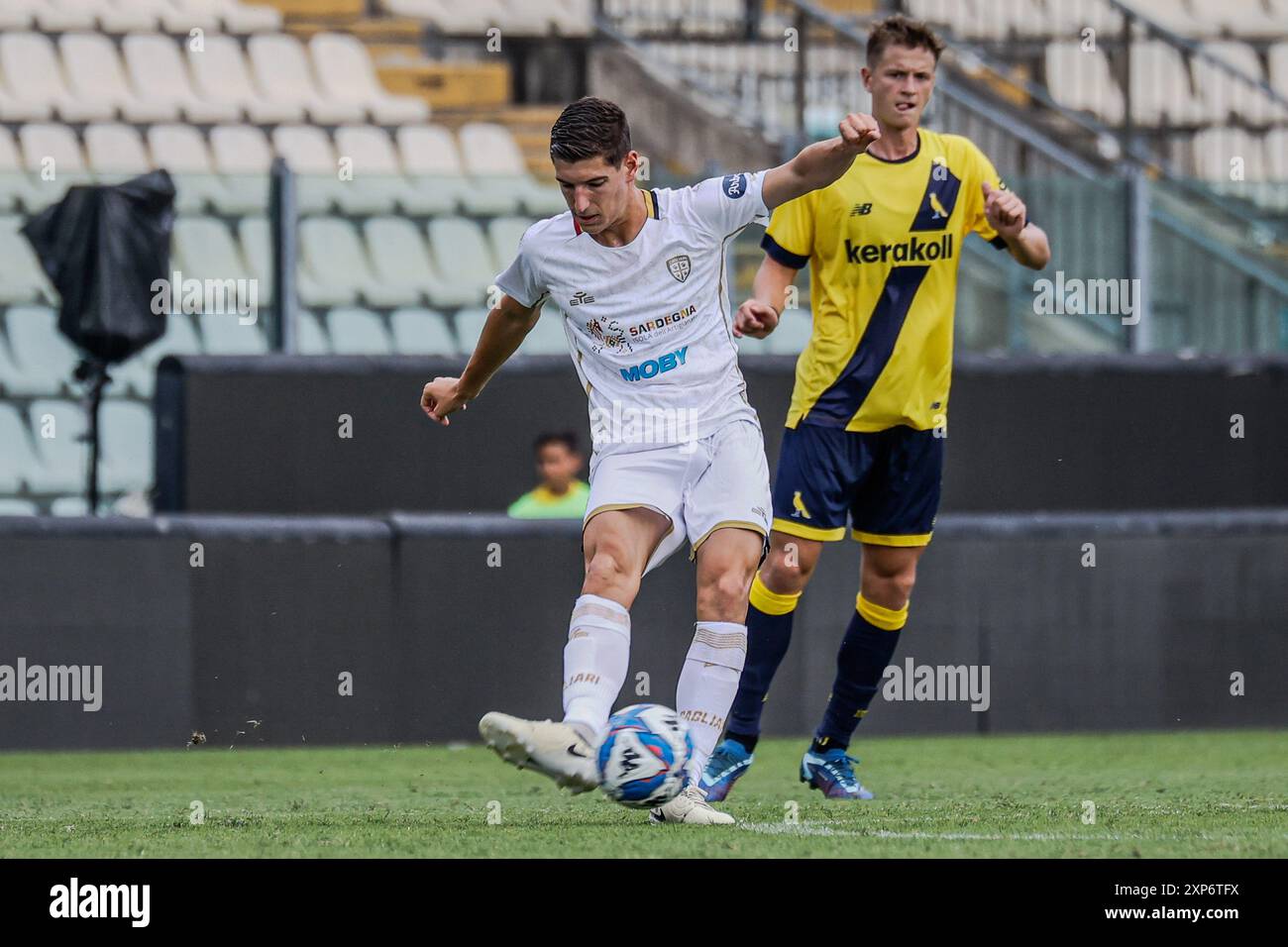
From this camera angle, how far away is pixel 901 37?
6742mm

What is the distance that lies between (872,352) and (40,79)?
10662 mm

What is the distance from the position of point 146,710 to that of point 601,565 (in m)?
3.99

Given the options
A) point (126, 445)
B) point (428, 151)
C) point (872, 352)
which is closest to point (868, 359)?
point (872, 352)

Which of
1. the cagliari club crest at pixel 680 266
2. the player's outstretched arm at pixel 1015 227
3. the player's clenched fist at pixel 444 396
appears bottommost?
the player's clenched fist at pixel 444 396

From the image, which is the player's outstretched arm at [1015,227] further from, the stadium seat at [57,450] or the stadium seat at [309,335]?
the stadium seat at [57,450]

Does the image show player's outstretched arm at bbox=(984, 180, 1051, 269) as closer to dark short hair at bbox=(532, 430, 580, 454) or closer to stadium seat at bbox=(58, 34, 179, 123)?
dark short hair at bbox=(532, 430, 580, 454)

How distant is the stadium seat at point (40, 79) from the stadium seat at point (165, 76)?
50 centimetres

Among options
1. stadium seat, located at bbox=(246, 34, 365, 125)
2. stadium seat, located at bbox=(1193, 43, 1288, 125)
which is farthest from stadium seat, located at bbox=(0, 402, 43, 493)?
stadium seat, located at bbox=(1193, 43, 1288, 125)

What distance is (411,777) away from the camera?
795cm

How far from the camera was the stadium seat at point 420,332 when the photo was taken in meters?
10.8

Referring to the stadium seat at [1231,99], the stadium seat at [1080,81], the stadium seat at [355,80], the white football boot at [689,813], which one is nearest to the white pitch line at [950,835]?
the white football boot at [689,813]

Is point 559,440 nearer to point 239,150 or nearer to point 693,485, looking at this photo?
point 693,485

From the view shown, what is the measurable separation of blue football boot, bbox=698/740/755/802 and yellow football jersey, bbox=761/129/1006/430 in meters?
1.08
